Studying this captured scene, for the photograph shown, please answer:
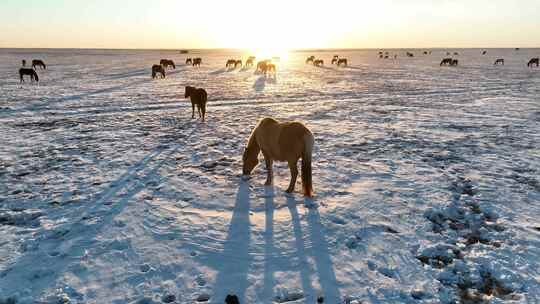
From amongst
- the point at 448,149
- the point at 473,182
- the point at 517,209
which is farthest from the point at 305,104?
the point at 517,209

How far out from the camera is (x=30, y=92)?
19797 mm

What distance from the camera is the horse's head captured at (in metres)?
7.05

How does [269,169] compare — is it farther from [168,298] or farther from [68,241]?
[68,241]

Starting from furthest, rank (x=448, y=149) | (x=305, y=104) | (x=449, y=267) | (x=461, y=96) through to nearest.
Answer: (x=461, y=96)
(x=305, y=104)
(x=448, y=149)
(x=449, y=267)

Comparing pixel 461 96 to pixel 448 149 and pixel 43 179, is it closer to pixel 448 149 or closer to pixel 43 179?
pixel 448 149

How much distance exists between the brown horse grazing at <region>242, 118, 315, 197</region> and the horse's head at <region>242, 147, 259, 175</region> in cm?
37

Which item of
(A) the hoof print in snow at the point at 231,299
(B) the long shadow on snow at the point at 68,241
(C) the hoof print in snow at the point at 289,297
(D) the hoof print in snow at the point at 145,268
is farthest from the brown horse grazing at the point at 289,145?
(D) the hoof print in snow at the point at 145,268

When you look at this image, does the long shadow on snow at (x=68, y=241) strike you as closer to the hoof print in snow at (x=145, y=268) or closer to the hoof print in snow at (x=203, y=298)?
the hoof print in snow at (x=145, y=268)

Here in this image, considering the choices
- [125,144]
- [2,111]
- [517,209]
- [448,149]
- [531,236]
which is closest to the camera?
[531,236]

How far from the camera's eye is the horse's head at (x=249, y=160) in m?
7.05

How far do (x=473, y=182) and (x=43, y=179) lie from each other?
29.1ft

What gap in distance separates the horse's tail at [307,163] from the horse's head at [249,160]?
1493mm

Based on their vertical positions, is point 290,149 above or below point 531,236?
above

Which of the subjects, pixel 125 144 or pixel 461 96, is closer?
pixel 125 144
